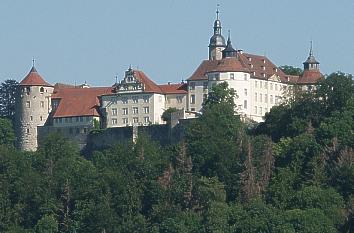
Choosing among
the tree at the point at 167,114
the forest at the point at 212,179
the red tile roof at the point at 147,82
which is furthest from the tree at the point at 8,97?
the forest at the point at 212,179

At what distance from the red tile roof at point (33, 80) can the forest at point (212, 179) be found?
41.2 feet

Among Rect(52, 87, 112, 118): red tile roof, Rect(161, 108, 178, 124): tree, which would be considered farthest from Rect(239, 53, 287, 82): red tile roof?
Rect(52, 87, 112, 118): red tile roof

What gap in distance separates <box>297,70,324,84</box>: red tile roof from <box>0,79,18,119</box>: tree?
17.4 m

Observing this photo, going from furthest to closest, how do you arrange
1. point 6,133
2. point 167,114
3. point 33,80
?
point 33,80, point 6,133, point 167,114

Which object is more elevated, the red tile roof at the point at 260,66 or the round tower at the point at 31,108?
the red tile roof at the point at 260,66

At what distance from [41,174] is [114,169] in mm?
4571

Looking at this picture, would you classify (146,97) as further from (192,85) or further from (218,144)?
(218,144)

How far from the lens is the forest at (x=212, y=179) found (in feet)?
271

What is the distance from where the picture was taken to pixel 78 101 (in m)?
108

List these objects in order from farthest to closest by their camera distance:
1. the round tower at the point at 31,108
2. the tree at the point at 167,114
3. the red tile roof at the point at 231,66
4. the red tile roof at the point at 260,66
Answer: the round tower at the point at 31,108 → the red tile roof at the point at 260,66 → the red tile roof at the point at 231,66 → the tree at the point at 167,114

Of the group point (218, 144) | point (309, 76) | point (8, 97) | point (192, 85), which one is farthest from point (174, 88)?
point (218, 144)

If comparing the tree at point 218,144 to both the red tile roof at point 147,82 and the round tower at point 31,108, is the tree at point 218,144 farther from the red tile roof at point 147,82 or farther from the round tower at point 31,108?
the round tower at point 31,108

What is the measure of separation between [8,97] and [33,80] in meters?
5.69

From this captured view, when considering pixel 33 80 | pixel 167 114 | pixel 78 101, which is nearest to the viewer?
pixel 167 114
